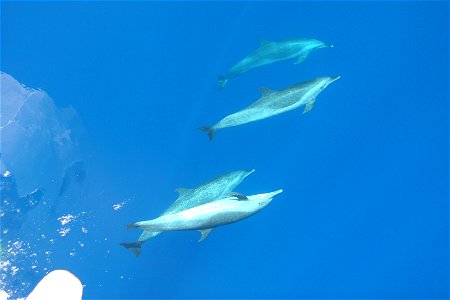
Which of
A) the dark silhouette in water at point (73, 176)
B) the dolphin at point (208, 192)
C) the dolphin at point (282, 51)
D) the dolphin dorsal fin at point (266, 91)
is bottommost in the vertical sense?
the dolphin at point (208, 192)

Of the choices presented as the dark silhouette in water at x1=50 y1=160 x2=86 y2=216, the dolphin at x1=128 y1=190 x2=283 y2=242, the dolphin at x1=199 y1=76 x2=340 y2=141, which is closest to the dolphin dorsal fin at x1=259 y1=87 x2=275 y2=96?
the dolphin at x1=199 y1=76 x2=340 y2=141

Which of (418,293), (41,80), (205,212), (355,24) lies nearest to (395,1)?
(355,24)

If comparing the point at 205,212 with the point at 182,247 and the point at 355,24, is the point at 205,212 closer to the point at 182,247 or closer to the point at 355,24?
the point at 182,247

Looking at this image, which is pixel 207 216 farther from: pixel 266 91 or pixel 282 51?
pixel 282 51

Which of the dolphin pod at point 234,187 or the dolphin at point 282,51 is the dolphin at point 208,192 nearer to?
the dolphin pod at point 234,187

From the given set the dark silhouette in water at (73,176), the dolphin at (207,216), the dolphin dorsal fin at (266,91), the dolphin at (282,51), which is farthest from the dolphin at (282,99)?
the dark silhouette in water at (73,176)

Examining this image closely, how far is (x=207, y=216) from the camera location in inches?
101

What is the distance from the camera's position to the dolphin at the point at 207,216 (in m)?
2.55

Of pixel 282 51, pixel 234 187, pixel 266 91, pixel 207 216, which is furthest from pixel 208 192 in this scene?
pixel 282 51

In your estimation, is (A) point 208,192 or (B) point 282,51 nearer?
(A) point 208,192

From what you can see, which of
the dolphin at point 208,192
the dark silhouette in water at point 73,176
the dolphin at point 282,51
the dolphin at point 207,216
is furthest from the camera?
the dark silhouette in water at point 73,176

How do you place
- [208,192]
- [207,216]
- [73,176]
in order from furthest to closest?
[73,176] < [208,192] < [207,216]

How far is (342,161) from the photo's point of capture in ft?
22.3

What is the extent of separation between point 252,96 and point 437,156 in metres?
3.22
